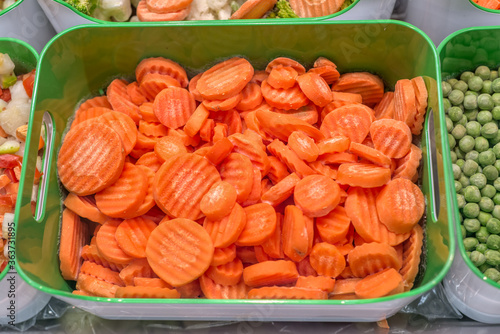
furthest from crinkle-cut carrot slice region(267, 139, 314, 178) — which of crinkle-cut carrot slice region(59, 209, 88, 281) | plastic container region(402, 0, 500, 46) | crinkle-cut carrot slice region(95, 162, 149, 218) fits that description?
plastic container region(402, 0, 500, 46)

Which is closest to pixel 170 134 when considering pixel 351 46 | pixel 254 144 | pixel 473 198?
pixel 254 144

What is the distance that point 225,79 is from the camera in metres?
1.37

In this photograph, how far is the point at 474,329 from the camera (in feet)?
3.93

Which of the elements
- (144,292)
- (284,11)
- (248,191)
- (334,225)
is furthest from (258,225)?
(284,11)

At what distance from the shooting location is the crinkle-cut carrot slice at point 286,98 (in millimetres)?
1343

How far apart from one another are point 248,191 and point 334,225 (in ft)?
0.78

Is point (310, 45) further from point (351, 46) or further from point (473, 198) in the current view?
point (473, 198)

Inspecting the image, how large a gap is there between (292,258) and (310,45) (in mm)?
672

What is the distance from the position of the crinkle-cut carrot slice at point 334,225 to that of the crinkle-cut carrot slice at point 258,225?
13 centimetres

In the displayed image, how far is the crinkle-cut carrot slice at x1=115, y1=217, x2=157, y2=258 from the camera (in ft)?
3.83

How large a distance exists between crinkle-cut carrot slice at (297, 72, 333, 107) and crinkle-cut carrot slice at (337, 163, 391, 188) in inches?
9.9

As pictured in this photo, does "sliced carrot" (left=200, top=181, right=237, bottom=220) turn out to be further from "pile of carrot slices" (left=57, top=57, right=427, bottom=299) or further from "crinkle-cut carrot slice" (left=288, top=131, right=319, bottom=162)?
"crinkle-cut carrot slice" (left=288, top=131, right=319, bottom=162)

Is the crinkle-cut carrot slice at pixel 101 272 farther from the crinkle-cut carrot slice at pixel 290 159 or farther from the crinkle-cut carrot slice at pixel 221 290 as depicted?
the crinkle-cut carrot slice at pixel 290 159

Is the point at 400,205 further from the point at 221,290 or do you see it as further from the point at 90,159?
the point at 90,159
